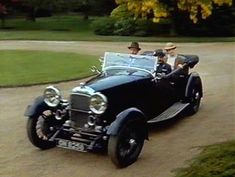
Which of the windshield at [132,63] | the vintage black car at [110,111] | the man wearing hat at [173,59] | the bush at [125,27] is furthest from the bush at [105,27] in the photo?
the windshield at [132,63]

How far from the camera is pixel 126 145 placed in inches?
313

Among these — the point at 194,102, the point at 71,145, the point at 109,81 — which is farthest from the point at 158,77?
the point at 71,145

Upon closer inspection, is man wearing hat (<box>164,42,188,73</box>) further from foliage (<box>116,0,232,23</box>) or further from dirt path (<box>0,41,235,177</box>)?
foliage (<box>116,0,232,23</box>)

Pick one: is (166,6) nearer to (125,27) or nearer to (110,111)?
(125,27)

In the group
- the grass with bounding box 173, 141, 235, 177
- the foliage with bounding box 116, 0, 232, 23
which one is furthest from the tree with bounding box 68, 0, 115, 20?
the grass with bounding box 173, 141, 235, 177

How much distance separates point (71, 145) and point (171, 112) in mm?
2673

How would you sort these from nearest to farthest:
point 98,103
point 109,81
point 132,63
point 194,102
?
point 98,103, point 109,81, point 132,63, point 194,102

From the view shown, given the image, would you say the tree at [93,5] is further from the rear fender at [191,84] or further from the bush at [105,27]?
the rear fender at [191,84]

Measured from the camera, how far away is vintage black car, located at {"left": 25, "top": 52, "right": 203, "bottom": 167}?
26.1ft

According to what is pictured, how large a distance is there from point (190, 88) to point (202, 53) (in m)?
12.5

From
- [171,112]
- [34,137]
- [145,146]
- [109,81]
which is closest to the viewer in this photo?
[34,137]

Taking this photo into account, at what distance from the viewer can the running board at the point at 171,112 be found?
9698mm

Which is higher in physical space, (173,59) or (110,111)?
(173,59)

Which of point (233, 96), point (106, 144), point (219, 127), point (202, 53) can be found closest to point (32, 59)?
point (202, 53)
